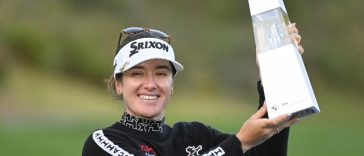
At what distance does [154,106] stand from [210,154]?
0.38 metres

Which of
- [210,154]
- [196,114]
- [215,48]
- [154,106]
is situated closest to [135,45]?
[154,106]

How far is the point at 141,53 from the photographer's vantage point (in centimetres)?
397

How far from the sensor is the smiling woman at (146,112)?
13.0ft

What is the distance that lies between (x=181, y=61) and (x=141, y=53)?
2326 centimetres

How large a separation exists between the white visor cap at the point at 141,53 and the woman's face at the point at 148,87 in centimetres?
3

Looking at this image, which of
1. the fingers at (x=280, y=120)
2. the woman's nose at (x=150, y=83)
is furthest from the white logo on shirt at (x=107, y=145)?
the fingers at (x=280, y=120)

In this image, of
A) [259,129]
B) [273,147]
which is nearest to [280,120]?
[259,129]

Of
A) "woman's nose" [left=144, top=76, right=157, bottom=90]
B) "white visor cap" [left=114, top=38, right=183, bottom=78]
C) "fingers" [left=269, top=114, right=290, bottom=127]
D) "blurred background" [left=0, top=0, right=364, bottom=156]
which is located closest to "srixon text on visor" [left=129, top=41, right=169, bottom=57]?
"white visor cap" [left=114, top=38, right=183, bottom=78]

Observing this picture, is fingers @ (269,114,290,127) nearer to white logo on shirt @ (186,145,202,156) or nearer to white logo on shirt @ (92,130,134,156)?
white logo on shirt @ (186,145,202,156)

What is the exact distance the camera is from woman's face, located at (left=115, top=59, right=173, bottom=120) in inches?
156

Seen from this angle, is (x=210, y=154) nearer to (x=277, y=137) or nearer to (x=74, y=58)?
(x=277, y=137)

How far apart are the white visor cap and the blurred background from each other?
44.5 feet

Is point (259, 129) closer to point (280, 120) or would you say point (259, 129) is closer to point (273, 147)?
point (280, 120)

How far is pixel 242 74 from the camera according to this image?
28922mm
